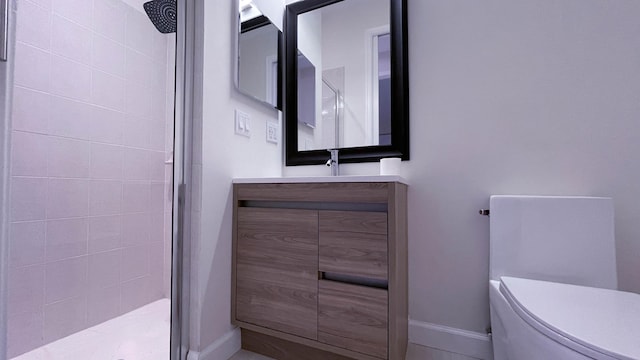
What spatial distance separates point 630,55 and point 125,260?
7.95 ft

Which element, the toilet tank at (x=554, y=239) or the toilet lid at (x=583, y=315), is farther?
the toilet tank at (x=554, y=239)

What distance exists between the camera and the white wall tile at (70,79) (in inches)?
45.0

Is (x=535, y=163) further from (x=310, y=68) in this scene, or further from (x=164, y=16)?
(x=164, y=16)

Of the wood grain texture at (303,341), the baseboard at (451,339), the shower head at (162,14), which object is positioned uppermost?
the shower head at (162,14)

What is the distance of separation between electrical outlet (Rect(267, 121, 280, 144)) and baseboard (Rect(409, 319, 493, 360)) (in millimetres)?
1217

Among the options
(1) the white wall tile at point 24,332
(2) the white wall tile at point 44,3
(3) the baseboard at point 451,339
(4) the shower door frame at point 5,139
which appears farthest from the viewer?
(3) the baseboard at point 451,339

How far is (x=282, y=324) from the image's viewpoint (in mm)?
1140

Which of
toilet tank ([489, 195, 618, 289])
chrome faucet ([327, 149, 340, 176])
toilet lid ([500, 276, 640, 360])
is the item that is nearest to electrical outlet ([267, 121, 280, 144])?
chrome faucet ([327, 149, 340, 176])

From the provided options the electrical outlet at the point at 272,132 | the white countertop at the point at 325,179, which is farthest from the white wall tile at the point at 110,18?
the white countertop at the point at 325,179

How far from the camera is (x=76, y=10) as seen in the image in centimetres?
119

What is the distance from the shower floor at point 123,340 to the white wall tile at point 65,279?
0.18m

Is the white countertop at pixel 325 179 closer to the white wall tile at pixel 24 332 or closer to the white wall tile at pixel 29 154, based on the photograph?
the white wall tile at pixel 29 154

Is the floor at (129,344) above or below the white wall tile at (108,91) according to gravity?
below

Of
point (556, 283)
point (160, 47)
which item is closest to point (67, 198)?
point (160, 47)
